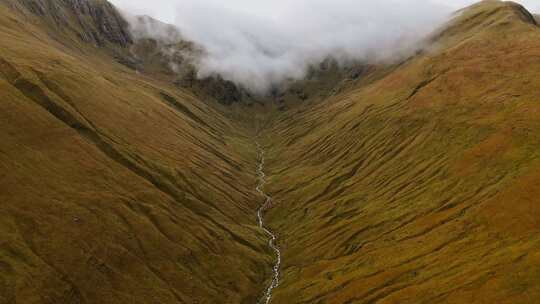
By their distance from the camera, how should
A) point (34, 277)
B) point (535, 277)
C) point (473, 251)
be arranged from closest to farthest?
point (535, 277), point (34, 277), point (473, 251)

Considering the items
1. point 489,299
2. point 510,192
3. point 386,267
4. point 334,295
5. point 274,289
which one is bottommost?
point 274,289

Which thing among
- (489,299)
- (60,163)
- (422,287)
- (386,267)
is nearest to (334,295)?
(386,267)

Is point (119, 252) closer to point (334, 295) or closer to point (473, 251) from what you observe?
point (334, 295)

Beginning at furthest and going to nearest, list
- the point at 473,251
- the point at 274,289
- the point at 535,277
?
1. the point at 274,289
2. the point at 473,251
3. the point at 535,277

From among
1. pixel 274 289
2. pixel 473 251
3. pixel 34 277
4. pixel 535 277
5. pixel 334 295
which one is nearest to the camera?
pixel 535 277

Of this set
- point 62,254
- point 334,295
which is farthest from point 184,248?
point 334,295

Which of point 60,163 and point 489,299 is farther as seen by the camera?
Result: point 60,163

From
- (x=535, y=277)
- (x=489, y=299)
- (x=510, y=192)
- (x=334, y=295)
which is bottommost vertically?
(x=334, y=295)

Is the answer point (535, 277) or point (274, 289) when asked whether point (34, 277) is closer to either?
point (274, 289)

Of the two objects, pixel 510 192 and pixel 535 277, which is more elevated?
pixel 510 192
